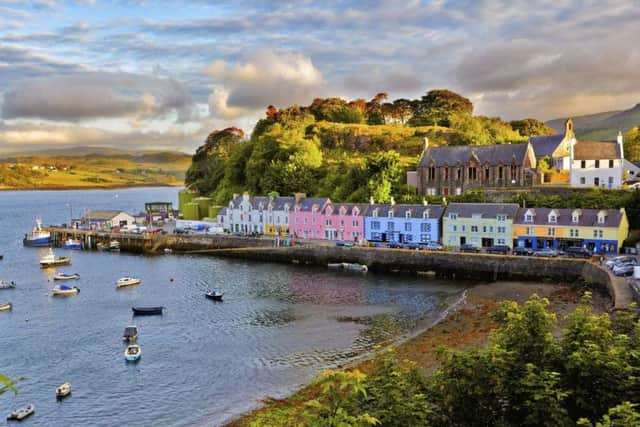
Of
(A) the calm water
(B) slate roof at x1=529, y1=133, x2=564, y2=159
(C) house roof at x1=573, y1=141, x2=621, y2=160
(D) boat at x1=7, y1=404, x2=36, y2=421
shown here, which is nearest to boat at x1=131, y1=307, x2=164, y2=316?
(A) the calm water

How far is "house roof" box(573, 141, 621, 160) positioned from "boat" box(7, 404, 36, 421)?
202ft

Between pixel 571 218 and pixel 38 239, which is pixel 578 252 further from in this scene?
pixel 38 239

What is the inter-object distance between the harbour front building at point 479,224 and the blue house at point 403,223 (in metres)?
1.28

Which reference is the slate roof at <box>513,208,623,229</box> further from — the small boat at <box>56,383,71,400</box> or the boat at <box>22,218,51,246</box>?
the boat at <box>22,218,51,246</box>

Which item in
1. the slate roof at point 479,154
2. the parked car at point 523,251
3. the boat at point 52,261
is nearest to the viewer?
the parked car at point 523,251

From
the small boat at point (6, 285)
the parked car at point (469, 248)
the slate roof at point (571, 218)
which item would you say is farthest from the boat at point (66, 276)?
the slate roof at point (571, 218)

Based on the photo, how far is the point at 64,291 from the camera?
150ft

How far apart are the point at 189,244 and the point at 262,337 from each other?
3906 cm

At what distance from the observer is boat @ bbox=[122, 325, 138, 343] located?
32928mm

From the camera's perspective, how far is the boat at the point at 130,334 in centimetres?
3293

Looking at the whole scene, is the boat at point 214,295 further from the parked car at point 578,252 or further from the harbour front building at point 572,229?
the parked car at point 578,252

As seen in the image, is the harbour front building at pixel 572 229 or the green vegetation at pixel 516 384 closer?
the green vegetation at pixel 516 384

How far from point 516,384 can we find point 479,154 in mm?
60586

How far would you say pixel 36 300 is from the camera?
44469 mm
